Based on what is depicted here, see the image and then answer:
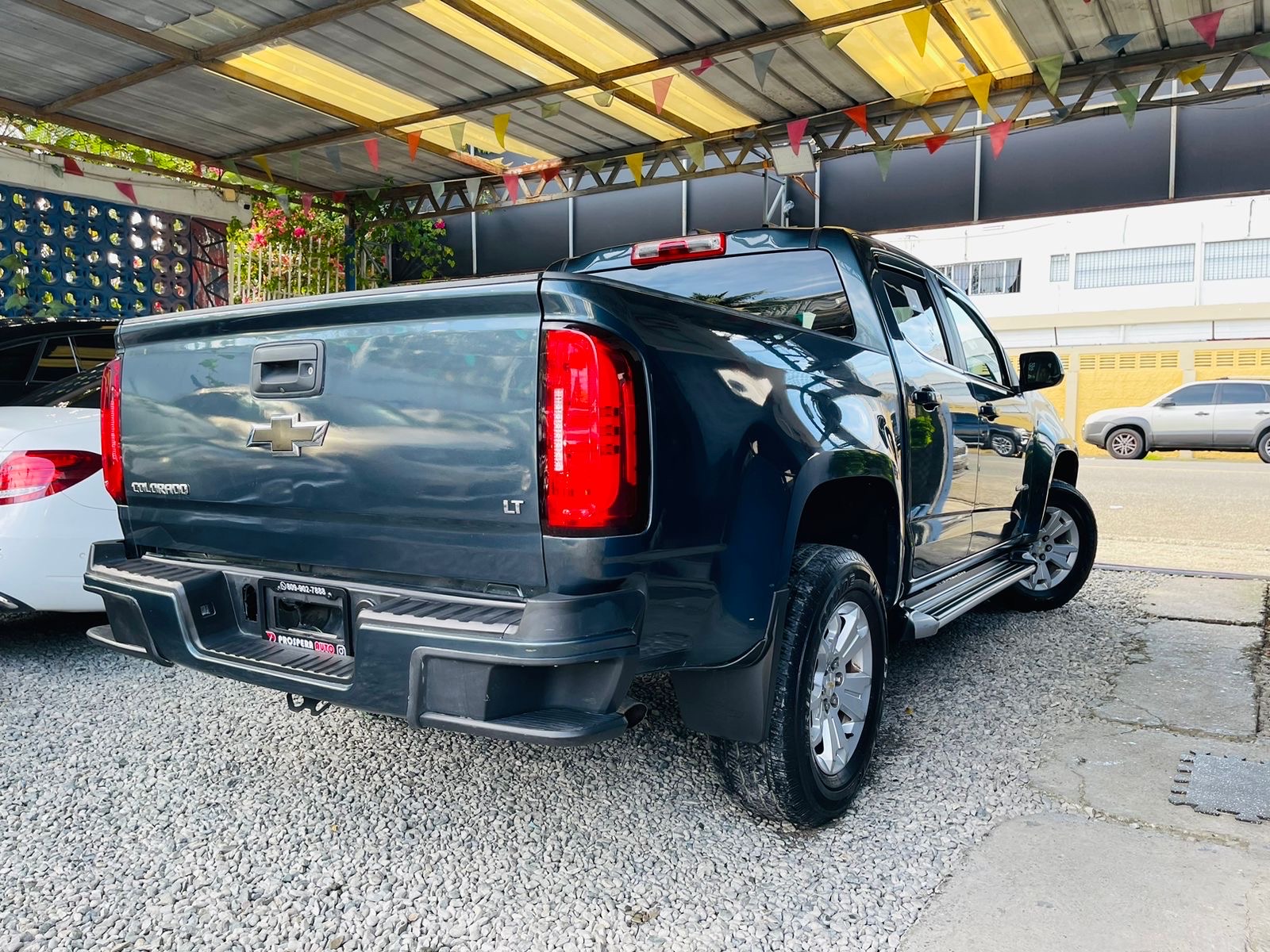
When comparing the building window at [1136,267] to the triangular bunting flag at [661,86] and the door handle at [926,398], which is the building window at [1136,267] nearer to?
the triangular bunting flag at [661,86]

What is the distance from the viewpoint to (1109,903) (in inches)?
91.7

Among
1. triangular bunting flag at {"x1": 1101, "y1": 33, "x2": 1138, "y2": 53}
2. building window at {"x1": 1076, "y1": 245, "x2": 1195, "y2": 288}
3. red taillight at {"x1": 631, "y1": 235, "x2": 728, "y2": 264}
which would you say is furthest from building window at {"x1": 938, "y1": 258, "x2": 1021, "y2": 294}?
red taillight at {"x1": 631, "y1": 235, "x2": 728, "y2": 264}

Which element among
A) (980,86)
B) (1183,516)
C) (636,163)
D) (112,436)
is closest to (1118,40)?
(980,86)

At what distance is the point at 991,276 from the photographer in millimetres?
31734

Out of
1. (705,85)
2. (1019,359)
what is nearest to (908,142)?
(705,85)

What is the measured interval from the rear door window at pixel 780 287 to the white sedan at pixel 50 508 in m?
2.47

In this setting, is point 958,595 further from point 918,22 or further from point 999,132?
point 999,132

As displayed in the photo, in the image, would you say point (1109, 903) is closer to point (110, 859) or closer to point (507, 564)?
point (507, 564)

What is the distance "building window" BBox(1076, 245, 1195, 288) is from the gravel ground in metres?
30.9

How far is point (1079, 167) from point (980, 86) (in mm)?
3123

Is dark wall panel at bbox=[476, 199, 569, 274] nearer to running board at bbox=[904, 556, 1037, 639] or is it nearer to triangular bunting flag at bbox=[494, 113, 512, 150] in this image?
triangular bunting flag at bbox=[494, 113, 512, 150]

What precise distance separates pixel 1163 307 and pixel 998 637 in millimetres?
29872

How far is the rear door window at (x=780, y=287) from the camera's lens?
3.41m

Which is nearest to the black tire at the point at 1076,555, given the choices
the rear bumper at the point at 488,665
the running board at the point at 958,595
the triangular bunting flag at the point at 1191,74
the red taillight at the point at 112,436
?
the running board at the point at 958,595
